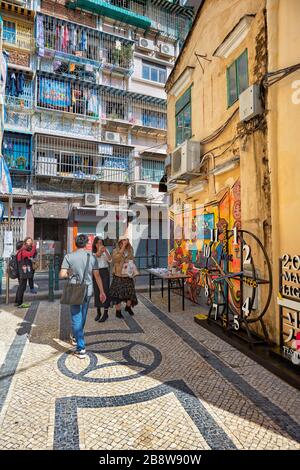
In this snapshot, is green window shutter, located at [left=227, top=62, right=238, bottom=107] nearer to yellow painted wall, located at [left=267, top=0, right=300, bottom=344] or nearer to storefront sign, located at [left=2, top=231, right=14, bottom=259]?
yellow painted wall, located at [left=267, top=0, right=300, bottom=344]

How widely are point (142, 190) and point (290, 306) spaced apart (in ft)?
47.8

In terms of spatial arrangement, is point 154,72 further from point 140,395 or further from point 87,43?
point 140,395

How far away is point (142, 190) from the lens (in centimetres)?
1752

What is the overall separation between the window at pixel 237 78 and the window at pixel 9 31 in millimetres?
14509

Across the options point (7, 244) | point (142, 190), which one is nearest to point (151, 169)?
point (142, 190)

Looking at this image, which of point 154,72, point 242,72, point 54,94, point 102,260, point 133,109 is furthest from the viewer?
point 154,72

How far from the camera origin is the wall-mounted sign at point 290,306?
141 inches

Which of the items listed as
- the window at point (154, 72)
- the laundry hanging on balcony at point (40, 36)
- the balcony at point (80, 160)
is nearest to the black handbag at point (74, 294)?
the balcony at point (80, 160)

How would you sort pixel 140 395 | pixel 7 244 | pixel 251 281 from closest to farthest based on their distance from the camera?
pixel 140 395
pixel 251 281
pixel 7 244

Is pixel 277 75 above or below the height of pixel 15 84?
below

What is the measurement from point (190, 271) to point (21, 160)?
11828mm

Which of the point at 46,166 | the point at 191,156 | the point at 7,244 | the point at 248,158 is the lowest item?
the point at 7,244

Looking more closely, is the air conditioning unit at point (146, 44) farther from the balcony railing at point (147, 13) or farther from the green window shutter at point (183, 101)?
the green window shutter at point (183, 101)
